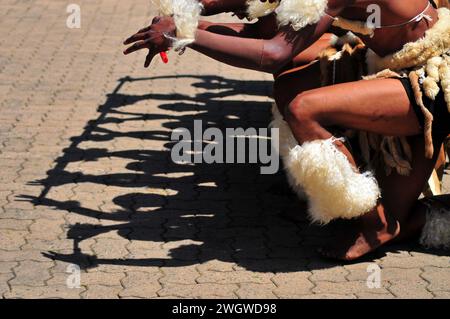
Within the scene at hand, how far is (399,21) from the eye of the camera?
4254mm

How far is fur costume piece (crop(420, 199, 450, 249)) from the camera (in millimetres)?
4512

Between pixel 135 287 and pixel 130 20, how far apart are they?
6713mm

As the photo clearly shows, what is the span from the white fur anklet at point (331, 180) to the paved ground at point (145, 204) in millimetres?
320

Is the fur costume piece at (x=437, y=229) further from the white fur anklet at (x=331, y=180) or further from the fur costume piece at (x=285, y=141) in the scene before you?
the fur costume piece at (x=285, y=141)

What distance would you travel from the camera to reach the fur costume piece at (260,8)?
14.4ft

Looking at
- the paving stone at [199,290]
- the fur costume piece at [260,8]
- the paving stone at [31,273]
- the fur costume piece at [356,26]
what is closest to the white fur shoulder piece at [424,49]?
the fur costume piece at [356,26]

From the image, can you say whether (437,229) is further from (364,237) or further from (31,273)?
(31,273)

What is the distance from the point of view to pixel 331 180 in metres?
4.12

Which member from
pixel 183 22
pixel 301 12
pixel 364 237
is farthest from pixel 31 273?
pixel 301 12

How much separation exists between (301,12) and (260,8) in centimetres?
45

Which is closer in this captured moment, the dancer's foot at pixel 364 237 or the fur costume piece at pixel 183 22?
the fur costume piece at pixel 183 22

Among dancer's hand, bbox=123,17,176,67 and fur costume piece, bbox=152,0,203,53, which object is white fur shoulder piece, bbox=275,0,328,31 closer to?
fur costume piece, bbox=152,0,203,53

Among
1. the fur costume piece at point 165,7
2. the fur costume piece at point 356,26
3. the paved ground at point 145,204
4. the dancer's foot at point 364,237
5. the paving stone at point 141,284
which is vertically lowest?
the paved ground at point 145,204

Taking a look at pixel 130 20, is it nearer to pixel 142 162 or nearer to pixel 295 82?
pixel 142 162
